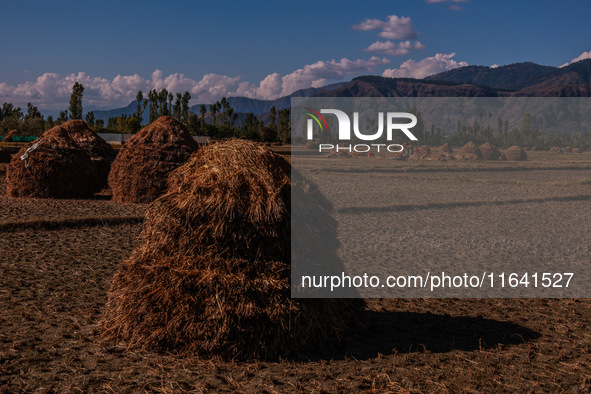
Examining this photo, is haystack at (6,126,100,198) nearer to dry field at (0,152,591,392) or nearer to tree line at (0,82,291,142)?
dry field at (0,152,591,392)

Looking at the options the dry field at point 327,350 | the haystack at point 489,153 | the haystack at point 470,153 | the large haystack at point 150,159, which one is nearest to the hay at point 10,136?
the haystack at point 470,153

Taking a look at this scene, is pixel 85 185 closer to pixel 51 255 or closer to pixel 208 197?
pixel 51 255

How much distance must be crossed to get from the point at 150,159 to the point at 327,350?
1086cm

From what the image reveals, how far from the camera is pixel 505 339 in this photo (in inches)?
217

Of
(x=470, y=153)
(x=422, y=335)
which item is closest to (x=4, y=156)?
(x=422, y=335)

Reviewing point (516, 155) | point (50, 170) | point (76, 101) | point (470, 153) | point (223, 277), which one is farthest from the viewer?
point (76, 101)

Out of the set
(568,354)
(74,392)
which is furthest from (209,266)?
(568,354)

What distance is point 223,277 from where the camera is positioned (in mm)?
4812

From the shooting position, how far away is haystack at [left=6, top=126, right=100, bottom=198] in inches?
631

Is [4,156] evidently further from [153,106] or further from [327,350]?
[153,106]

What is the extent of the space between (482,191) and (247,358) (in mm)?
18547

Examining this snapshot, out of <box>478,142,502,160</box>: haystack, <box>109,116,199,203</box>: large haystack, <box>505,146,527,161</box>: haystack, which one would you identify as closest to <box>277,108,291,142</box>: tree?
<box>478,142,502,160</box>: haystack

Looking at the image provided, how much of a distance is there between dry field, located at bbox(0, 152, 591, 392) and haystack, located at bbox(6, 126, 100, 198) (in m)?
3.85

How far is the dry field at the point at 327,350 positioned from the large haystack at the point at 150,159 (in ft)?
8.84
